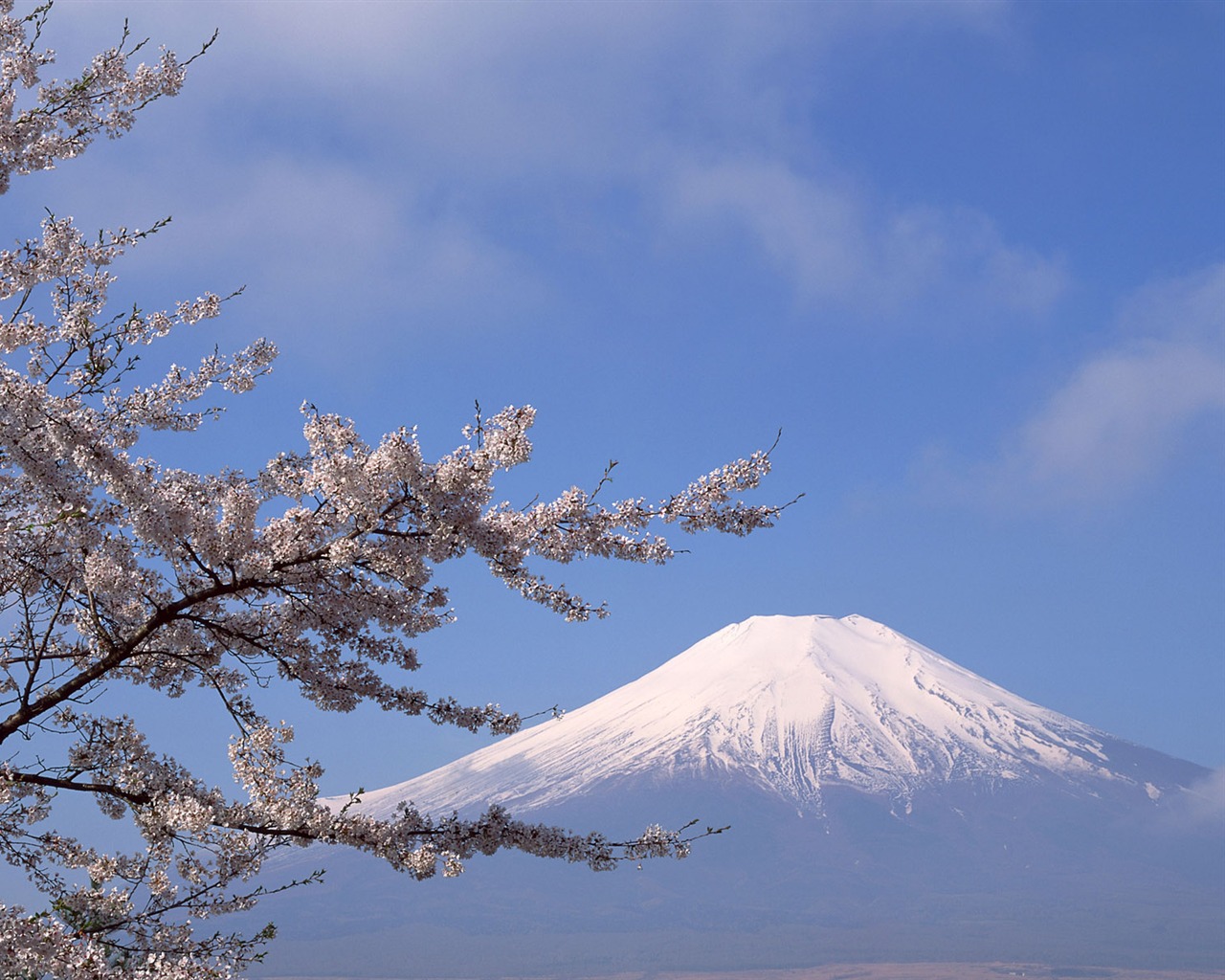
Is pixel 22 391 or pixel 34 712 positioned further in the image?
pixel 34 712

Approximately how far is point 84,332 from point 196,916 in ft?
11.0

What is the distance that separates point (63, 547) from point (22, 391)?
2205 mm

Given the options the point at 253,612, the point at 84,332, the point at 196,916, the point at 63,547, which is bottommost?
the point at 196,916

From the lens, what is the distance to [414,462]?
5.15 m

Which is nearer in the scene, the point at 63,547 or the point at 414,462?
the point at 414,462

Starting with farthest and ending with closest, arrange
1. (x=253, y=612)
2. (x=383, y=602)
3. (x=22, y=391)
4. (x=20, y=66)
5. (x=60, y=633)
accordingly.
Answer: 1. (x=60, y=633)
2. (x=20, y=66)
3. (x=253, y=612)
4. (x=383, y=602)
5. (x=22, y=391)

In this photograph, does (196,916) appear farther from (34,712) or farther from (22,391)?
(22,391)

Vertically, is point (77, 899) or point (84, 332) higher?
point (84, 332)

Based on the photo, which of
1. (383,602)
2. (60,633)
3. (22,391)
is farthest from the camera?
(60,633)

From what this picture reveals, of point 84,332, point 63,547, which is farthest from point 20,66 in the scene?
point 63,547

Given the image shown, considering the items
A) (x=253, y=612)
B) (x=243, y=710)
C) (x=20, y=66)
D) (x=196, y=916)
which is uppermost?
(x=20, y=66)

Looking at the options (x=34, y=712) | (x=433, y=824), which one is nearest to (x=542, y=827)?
(x=433, y=824)

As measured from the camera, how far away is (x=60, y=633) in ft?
23.7

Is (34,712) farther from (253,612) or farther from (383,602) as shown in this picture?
(383,602)
